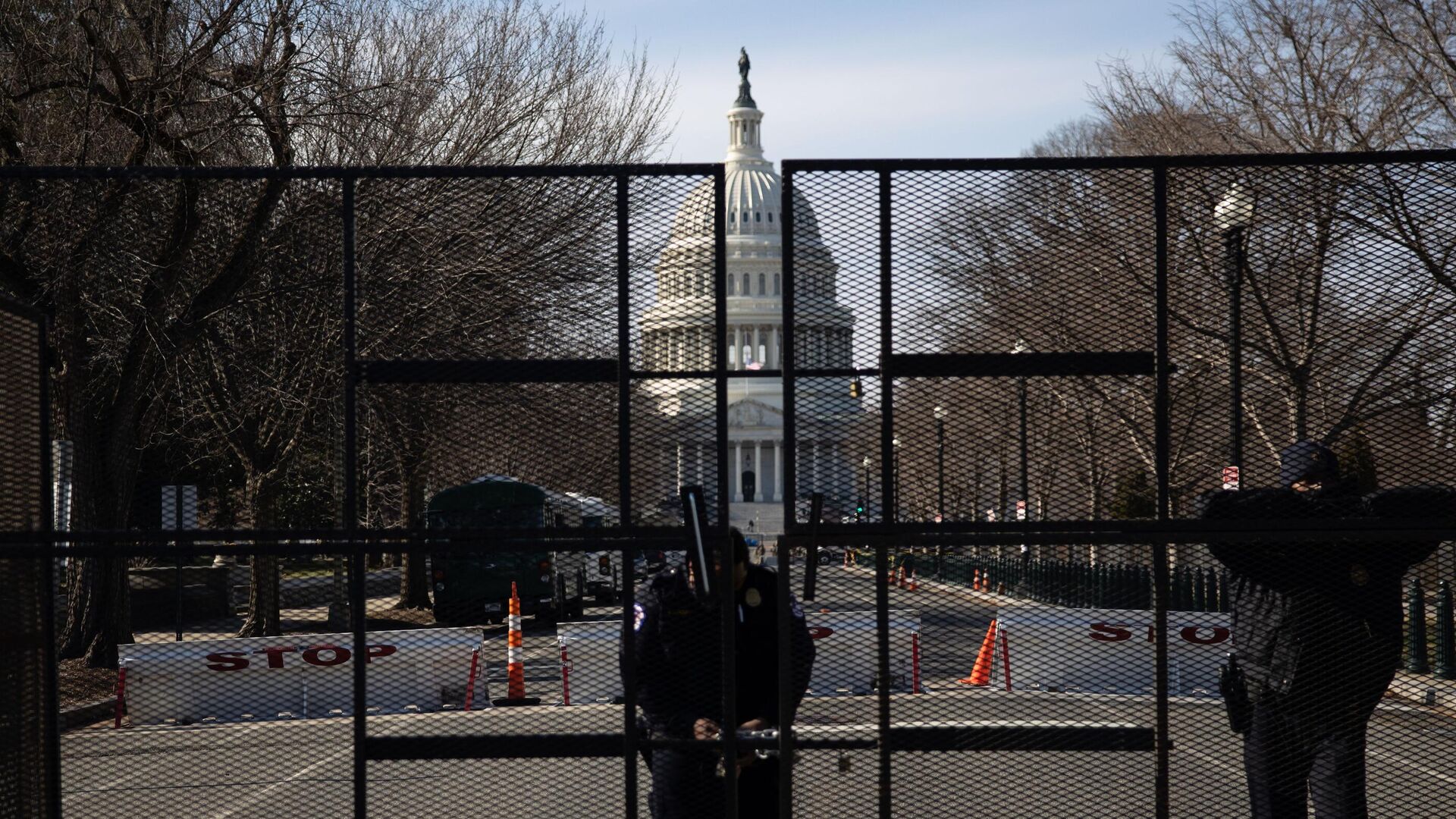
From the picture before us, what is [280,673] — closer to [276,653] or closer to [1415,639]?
[276,653]

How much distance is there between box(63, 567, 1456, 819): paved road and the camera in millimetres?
7352

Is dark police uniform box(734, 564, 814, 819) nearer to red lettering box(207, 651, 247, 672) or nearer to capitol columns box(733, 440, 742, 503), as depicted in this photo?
capitol columns box(733, 440, 742, 503)

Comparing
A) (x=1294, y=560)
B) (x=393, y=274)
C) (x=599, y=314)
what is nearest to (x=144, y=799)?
(x=393, y=274)

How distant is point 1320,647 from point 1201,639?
20.6 ft

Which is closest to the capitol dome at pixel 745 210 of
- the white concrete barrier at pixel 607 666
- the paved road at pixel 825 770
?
the paved road at pixel 825 770

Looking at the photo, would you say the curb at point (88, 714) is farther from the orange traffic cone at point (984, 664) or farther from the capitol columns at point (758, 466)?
the orange traffic cone at point (984, 664)

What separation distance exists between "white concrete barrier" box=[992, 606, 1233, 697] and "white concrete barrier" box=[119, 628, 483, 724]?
5.42 meters

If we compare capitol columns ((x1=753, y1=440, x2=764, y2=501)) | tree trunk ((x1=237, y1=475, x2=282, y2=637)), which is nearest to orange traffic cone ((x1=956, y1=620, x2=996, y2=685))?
capitol columns ((x1=753, y1=440, x2=764, y2=501))

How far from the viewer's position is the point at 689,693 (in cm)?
578

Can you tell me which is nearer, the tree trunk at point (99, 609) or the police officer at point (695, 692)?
the police officer at point (695, 692)

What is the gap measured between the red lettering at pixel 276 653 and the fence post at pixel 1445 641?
11011 mm

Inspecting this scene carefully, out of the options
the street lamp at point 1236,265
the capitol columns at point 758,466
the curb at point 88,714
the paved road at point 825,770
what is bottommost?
the curb at point 88,714

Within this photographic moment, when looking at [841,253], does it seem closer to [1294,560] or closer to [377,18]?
[1294,560]

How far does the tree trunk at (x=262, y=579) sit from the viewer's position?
14.8 metres
